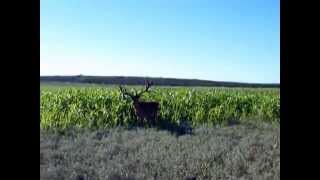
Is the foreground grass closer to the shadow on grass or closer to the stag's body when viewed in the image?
the shadow on grass

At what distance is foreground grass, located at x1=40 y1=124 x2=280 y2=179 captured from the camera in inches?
357

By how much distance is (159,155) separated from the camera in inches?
424

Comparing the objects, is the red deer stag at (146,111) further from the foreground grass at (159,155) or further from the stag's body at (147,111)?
the foreground grass at (159,155)

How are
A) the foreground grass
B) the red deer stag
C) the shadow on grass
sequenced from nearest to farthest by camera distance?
the foreground grass, the shadow on grass, the red deer stag

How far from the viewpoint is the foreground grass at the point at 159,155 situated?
9.07 meters

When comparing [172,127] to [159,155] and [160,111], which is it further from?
[159,155]

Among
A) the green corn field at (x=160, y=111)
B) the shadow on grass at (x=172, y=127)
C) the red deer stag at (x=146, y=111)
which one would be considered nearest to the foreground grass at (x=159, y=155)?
the shadow on grass at (x=172, y=127)

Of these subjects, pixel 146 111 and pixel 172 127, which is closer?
pixel 172 127

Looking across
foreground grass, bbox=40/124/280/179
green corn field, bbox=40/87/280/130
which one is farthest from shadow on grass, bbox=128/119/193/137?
foreground grass, bbox=40/124/280/179

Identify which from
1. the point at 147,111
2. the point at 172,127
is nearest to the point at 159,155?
the point at 172,127

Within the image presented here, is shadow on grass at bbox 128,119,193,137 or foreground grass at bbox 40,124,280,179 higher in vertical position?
shadow on grass at bbox 128,119,193,137
